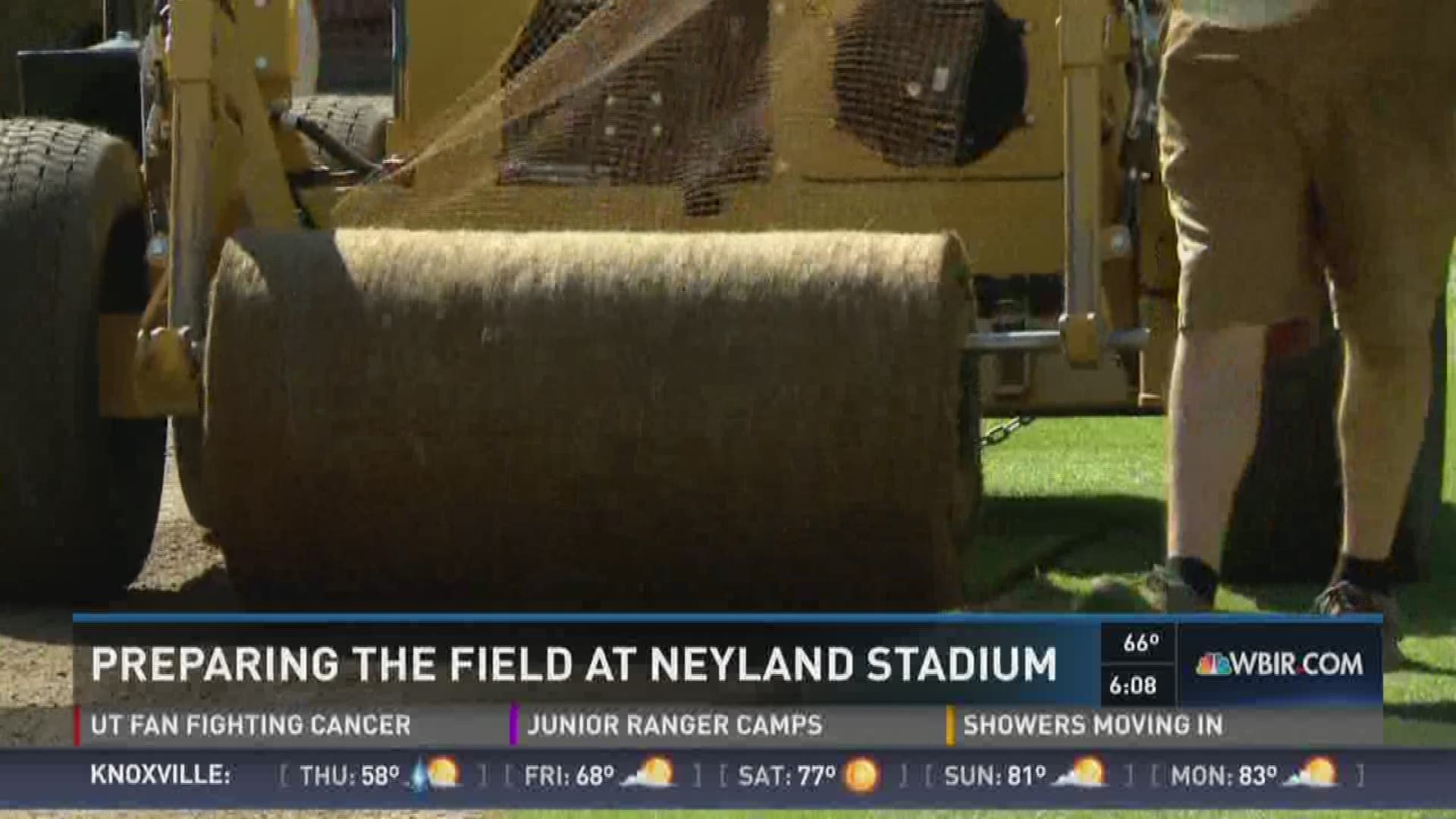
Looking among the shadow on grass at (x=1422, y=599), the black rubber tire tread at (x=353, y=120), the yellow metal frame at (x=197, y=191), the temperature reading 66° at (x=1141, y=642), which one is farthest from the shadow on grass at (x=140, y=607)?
the temperature reading 66° at (x=1141, y=642)

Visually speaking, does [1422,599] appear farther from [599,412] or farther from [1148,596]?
[599,412]

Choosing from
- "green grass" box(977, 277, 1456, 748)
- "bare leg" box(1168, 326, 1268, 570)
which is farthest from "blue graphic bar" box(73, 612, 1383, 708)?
"bare leg" box(1168, 326, 1268, 570)

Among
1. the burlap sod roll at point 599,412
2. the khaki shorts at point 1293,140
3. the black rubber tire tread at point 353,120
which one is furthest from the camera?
the black rubber tire tread at point 353,120

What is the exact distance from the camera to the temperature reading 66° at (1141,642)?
5516 mm

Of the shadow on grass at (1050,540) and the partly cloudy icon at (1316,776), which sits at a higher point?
the partly cloudy icon at (1316,776)

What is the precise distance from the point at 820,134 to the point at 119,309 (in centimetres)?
151

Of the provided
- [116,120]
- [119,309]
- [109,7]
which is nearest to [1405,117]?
[119,309]

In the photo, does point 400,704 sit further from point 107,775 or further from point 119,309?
point 119,309

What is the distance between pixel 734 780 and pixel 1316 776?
33.0 inches

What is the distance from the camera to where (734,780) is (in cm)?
513

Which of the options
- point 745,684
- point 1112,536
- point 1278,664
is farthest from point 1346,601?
point 1112,536

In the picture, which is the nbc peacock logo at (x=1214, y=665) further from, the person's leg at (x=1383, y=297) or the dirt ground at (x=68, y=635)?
the dirt ground at (x=68, y=635)

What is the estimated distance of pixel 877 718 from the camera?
557 cm

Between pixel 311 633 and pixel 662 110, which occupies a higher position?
pixel 662 110
